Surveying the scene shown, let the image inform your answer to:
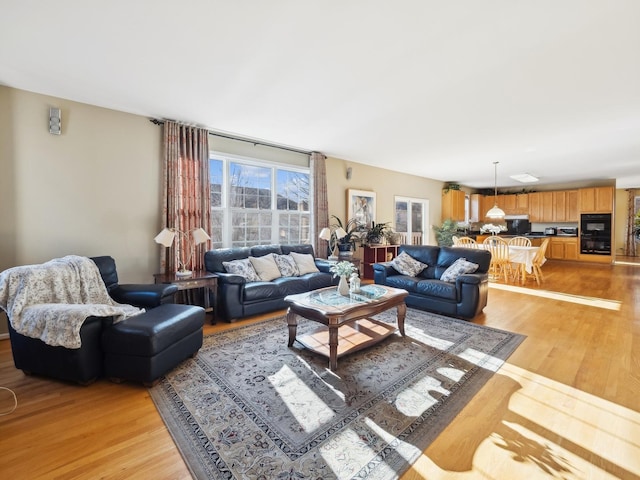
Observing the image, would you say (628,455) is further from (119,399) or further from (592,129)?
(592,129)

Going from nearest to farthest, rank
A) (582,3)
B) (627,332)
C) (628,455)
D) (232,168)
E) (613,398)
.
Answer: (628,455)
(582,3)
(613,398)
(627,332)
(232,168)

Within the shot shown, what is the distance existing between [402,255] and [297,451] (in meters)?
3.70

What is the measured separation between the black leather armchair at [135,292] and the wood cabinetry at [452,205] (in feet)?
27.7

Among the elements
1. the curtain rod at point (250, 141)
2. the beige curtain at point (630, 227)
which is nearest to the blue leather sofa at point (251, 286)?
the curtain rod at point (250, 141)

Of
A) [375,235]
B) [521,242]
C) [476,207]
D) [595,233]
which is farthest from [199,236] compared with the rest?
[595,233]

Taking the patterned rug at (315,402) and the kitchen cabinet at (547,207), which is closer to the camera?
the patterned rug at (315,402)

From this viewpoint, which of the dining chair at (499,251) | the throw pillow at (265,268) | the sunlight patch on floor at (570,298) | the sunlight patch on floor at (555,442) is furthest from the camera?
the dining chair at (499,251)

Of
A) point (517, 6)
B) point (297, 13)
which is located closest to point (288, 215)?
point (297, 13)

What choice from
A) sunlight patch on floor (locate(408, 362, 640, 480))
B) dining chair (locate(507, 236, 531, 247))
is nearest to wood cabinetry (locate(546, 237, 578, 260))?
dining chair (locate(507, 236, 531, 247))

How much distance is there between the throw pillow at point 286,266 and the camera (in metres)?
4.62

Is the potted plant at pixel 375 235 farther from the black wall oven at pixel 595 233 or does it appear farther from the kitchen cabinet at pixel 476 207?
the black wall oven at pixel 595 233

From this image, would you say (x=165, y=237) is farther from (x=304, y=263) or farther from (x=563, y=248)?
(x=563, y=248)

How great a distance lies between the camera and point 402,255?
16.2 feet

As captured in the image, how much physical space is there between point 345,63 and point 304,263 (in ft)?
9.85
